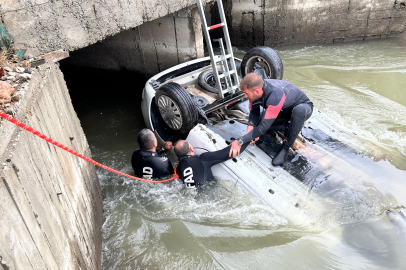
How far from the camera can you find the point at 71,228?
8.55ft

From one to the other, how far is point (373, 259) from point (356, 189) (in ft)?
2.40

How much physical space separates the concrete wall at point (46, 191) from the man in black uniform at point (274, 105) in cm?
181

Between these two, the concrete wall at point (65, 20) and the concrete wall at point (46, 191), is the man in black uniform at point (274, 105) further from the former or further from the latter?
the concrete wall at point (65, 20)

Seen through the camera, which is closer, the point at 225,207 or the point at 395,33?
the point at 225,207

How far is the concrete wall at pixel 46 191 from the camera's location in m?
1.76

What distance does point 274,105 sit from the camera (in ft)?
11.7

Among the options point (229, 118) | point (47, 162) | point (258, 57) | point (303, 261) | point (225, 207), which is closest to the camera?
point (47, 162)

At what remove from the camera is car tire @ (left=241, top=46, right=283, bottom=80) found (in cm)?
495

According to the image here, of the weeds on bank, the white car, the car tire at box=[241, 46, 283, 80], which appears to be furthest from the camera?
the car tire at box=[241, 46, 283, 80]

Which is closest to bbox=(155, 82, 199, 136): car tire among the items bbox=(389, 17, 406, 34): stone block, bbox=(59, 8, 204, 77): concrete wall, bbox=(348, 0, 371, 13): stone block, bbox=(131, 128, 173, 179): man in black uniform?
bbox=(131, 128, 173, 179): man in black uniform

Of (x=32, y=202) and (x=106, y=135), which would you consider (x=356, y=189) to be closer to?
(x=32, y=202)

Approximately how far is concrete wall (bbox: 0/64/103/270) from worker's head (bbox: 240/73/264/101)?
81.4 inches

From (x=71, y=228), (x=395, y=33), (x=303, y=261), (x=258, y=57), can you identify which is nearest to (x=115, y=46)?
(x=258, y=57)

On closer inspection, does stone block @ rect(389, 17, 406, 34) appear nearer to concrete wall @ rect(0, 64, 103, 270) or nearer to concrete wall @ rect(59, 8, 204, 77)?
concrete wall @ rect(59, 8, 204, 77)
